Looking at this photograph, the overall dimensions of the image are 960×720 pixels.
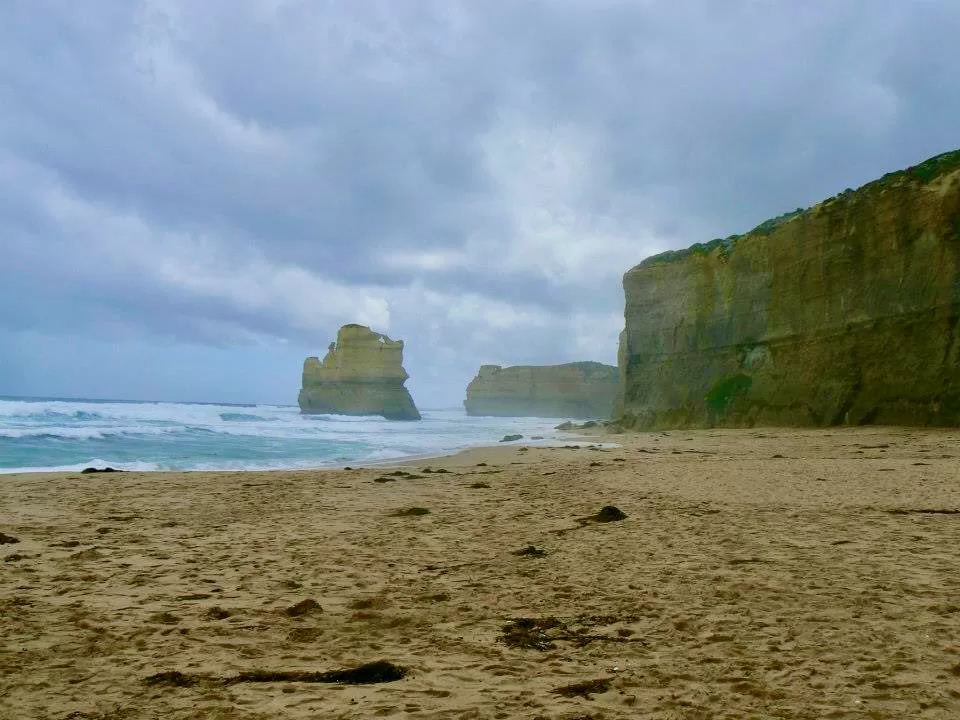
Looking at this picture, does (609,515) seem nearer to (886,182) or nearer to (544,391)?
(886,182)

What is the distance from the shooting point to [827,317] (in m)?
20.2

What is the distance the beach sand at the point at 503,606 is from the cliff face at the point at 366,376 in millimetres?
67612

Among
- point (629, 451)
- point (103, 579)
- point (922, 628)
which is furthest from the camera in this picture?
point (629, 451)

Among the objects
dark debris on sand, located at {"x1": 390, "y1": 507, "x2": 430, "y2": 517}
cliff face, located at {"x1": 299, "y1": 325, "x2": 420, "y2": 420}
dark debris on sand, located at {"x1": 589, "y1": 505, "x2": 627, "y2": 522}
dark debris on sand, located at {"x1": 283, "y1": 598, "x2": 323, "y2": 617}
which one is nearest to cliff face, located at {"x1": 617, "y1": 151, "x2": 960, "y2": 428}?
dark debris on sand, located at {"x1": 589, "y1": 505, "x2": 627, "y2": 522}

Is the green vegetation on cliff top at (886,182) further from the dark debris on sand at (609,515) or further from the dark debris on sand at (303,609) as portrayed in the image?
the dark debris on sand at (303,609)

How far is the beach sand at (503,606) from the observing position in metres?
2.57

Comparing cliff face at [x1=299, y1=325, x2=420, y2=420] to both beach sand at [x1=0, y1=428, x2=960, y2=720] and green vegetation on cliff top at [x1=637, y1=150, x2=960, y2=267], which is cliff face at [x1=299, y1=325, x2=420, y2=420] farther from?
beach sand at [x1=0, y1=428, x2=960, y2=720]

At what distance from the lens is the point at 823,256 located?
20.5m

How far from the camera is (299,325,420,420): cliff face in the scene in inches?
2955

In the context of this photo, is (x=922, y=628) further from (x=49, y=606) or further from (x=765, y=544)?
(x=49, y=606)

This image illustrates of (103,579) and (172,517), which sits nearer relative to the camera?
(103,579)

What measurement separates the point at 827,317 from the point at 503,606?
19.9 metres

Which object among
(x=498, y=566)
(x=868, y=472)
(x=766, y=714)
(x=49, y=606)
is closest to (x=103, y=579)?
(x=49, y=606)

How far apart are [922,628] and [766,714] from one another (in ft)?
4.24
